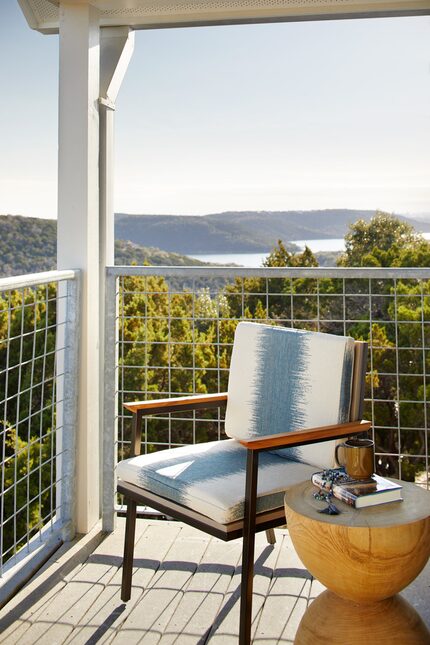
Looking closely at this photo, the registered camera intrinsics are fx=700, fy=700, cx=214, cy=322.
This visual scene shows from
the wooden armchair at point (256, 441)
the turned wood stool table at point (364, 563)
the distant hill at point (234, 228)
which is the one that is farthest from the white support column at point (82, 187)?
the distant hill at point (234, 228)

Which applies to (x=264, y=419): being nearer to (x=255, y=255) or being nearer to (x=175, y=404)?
(x=175, y=404)

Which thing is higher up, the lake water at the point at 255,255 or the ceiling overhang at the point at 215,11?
the ceiling overhang at the point at 215,11

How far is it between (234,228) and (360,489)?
9671 mm

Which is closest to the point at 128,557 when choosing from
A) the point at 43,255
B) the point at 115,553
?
the point at 115,553

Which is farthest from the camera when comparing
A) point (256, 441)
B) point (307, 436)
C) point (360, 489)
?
point (307, 436)

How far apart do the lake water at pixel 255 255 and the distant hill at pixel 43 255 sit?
198 mm

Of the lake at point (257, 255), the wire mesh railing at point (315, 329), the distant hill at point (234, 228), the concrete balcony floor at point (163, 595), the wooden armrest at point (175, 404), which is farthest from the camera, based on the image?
the distant hill at point (234, 228)

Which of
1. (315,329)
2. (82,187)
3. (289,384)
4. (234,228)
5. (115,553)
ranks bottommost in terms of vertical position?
(115,553)

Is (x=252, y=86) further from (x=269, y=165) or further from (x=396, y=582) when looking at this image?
(x=396, y=582)

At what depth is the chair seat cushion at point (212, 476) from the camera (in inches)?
79.7

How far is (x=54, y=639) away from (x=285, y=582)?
2.76 ft

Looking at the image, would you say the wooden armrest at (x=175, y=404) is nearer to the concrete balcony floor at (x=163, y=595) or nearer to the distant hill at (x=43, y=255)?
the concrete balcony floor at (x=163, y=595)

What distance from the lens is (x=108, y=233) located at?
315cm

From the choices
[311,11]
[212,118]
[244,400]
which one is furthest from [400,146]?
[244,400]
